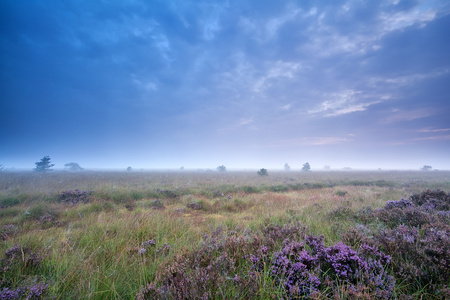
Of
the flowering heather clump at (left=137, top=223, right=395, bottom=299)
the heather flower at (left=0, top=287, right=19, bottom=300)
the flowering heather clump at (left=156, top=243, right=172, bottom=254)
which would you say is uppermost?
the flowering heather clump at (left=137, top=223, right=395, bottom=299)

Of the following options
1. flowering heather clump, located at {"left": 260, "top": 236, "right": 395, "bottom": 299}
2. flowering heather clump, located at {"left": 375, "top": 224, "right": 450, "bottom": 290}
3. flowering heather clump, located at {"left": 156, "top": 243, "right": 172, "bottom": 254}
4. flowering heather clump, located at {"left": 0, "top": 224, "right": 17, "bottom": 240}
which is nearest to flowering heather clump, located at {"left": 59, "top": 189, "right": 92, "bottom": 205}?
flowering heather clump, located at {"left": 0, "top": 224, "right": 17, "bottom": 240}

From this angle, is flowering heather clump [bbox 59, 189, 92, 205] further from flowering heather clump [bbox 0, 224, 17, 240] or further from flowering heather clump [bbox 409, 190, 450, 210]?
flowering heather clump [bbox 409, 190, 450, 210]

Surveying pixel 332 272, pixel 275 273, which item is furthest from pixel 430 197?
pixel 275 273

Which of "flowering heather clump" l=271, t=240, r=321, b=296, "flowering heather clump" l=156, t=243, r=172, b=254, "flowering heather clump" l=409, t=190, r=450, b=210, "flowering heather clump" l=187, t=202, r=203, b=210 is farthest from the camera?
"flowering heather clump" l=187, t=202, r=203, b=210

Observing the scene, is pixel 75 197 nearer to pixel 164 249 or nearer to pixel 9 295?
pixel 164 249

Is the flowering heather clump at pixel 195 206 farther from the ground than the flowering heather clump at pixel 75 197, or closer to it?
closer to it

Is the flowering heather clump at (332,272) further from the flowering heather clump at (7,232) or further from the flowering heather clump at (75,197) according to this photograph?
the flowering heather clump at (75,197)

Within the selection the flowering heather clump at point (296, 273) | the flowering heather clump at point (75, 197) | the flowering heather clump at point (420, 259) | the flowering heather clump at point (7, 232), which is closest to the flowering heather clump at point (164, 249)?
the flowering heather clump at point (296, 273)

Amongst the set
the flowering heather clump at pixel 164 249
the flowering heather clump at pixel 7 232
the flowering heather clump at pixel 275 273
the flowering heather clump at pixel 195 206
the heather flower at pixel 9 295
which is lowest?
the flowering heather clump at pixel 195 206

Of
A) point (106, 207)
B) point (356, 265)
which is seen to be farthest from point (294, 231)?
point (106, 207)

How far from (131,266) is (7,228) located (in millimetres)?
5187


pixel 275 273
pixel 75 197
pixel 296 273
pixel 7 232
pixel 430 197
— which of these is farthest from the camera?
Answer: pixel 75 197

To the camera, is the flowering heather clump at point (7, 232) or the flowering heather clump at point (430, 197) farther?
the flowering heather clump at point (430, 197)

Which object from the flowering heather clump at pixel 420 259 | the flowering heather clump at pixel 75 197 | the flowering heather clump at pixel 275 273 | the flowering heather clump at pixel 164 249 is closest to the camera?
the flowering heather clump at pixel 275 273
